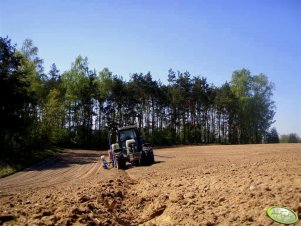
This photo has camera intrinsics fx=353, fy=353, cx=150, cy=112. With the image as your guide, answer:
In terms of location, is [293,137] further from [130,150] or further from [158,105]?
[130,150]

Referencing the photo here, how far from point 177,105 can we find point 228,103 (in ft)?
33.7

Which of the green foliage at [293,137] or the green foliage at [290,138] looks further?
the green foliage at [293,137]

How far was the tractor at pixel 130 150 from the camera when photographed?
2252 cm

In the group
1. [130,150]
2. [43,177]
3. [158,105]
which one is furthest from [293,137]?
[43,177]

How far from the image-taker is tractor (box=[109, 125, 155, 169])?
22.5 meters

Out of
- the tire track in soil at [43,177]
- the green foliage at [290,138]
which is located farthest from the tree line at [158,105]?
the green foliage at [290,138]

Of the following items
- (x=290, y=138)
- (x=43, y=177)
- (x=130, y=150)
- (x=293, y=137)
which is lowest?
(x=43, y=177)

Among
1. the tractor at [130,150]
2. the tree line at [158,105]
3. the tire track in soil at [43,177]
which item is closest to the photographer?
the tire track in soil at [43,177]

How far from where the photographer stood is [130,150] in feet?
76.0

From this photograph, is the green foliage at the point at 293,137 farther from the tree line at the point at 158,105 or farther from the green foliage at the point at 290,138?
the tree line at the point at 158,105

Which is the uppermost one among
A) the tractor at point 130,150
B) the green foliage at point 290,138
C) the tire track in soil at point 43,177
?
the green foliage at point 290,138

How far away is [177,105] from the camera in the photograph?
72.8m

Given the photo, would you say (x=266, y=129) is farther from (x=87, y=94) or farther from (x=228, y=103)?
(x=87, y=94)

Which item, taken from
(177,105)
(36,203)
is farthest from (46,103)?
(36,203)
